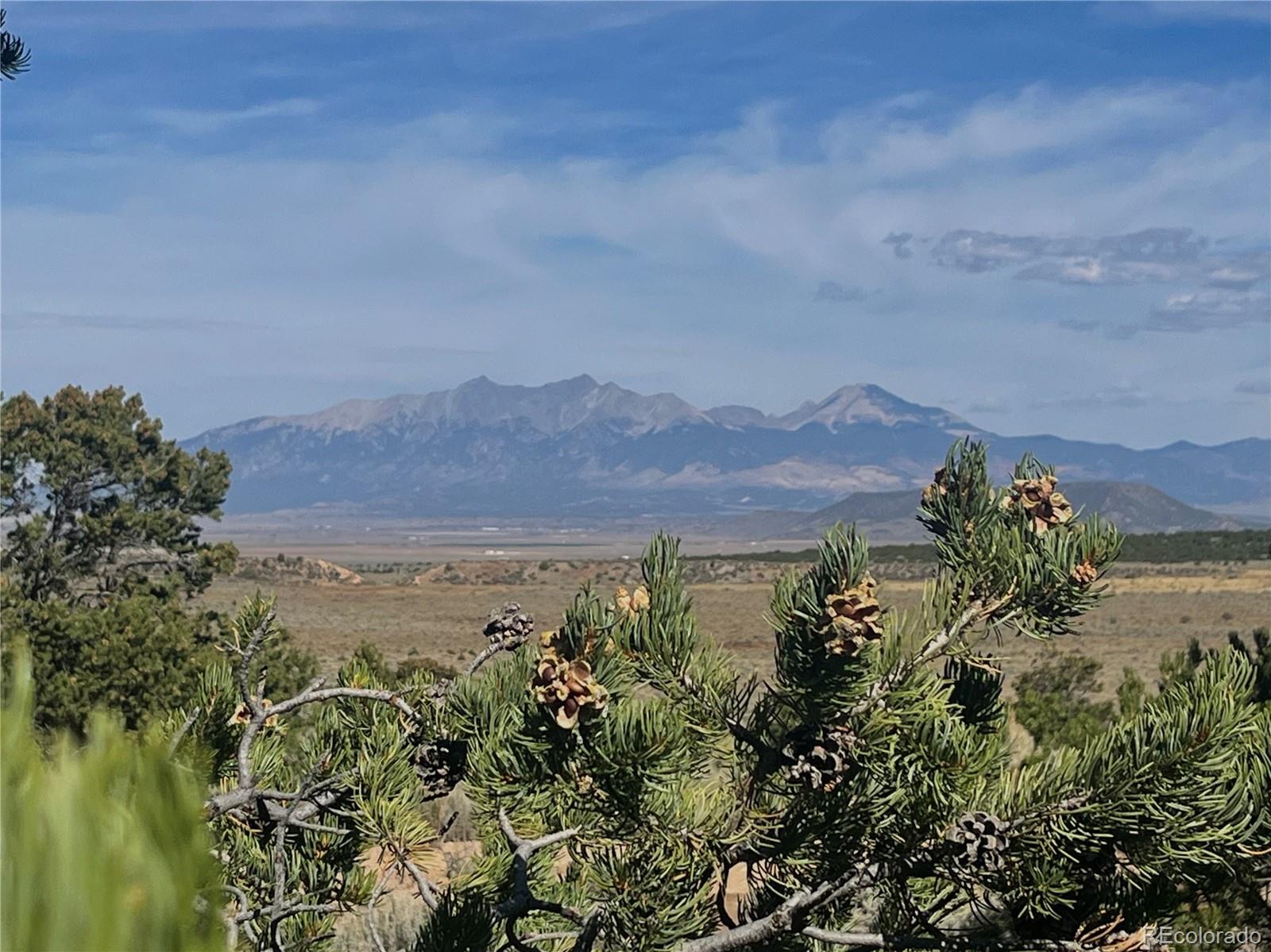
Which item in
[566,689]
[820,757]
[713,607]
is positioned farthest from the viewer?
[713,607]

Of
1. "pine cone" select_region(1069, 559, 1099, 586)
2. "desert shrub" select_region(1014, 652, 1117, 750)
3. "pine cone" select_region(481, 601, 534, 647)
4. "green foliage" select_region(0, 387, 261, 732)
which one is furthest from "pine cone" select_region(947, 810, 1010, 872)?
"green foliage" select_region(0, 387, 261, 732)

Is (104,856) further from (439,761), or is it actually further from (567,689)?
(439,761)

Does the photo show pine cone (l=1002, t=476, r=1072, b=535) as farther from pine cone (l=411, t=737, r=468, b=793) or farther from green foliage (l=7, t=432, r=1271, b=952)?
pine cone (l=411, t=737, r=468, b=793)

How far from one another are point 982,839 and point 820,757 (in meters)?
0.34

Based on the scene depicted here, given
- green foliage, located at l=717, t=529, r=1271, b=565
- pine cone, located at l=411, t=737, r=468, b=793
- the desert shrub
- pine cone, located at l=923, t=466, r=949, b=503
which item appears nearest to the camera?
pine cone, located at l=411, t=737, r=468, b=793

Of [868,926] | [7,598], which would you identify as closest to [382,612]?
[7,598]

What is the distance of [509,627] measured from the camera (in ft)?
8.87

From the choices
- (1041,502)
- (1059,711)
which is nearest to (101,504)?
(1059,711)

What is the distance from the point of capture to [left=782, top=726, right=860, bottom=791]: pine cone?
248cm

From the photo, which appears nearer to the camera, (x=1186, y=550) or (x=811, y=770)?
(x=811, y=770)

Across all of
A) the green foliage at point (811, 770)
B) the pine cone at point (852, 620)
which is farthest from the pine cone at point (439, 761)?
the pine cone at point (852, 620)

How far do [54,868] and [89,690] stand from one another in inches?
536

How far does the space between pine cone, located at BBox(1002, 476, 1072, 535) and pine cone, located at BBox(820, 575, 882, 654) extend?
57 centimetres

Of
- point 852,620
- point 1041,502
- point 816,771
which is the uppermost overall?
point 1041,502
